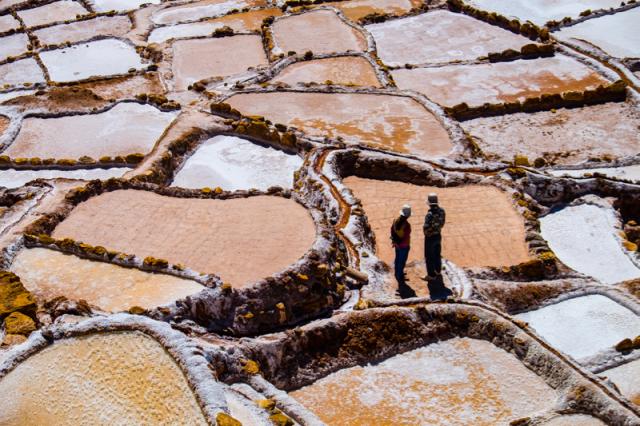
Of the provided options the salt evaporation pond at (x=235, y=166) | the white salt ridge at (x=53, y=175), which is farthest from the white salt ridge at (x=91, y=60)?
the salt evaporation pond at (x=235, y=166)

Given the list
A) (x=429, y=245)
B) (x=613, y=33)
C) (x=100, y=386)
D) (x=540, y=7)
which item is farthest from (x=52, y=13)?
(x=100, y=386)

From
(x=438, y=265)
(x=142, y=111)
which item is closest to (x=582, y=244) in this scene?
(x=438, y=265)

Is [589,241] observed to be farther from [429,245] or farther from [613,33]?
[613,33]

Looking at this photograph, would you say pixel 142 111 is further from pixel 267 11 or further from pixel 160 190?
pixel 267 11

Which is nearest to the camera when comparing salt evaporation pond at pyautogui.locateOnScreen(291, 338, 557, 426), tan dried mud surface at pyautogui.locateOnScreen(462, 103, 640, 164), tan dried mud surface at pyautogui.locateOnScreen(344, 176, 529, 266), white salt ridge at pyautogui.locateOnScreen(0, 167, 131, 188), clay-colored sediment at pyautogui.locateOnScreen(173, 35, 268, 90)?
salt evaporation pond at pyautogui.locateOnScreen(291, 338, 557, 426)

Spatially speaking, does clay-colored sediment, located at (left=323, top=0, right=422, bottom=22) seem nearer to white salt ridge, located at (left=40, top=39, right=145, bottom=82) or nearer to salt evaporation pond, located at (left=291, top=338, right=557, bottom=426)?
white salt ridge, located at (left=40, top=39, right=145, bottom=82)

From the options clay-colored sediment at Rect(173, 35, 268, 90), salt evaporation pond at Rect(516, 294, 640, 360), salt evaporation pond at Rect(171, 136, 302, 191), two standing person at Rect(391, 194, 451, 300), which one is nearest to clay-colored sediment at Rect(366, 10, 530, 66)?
clay-colored sediment at Rect(173, 35, 268, 90)
